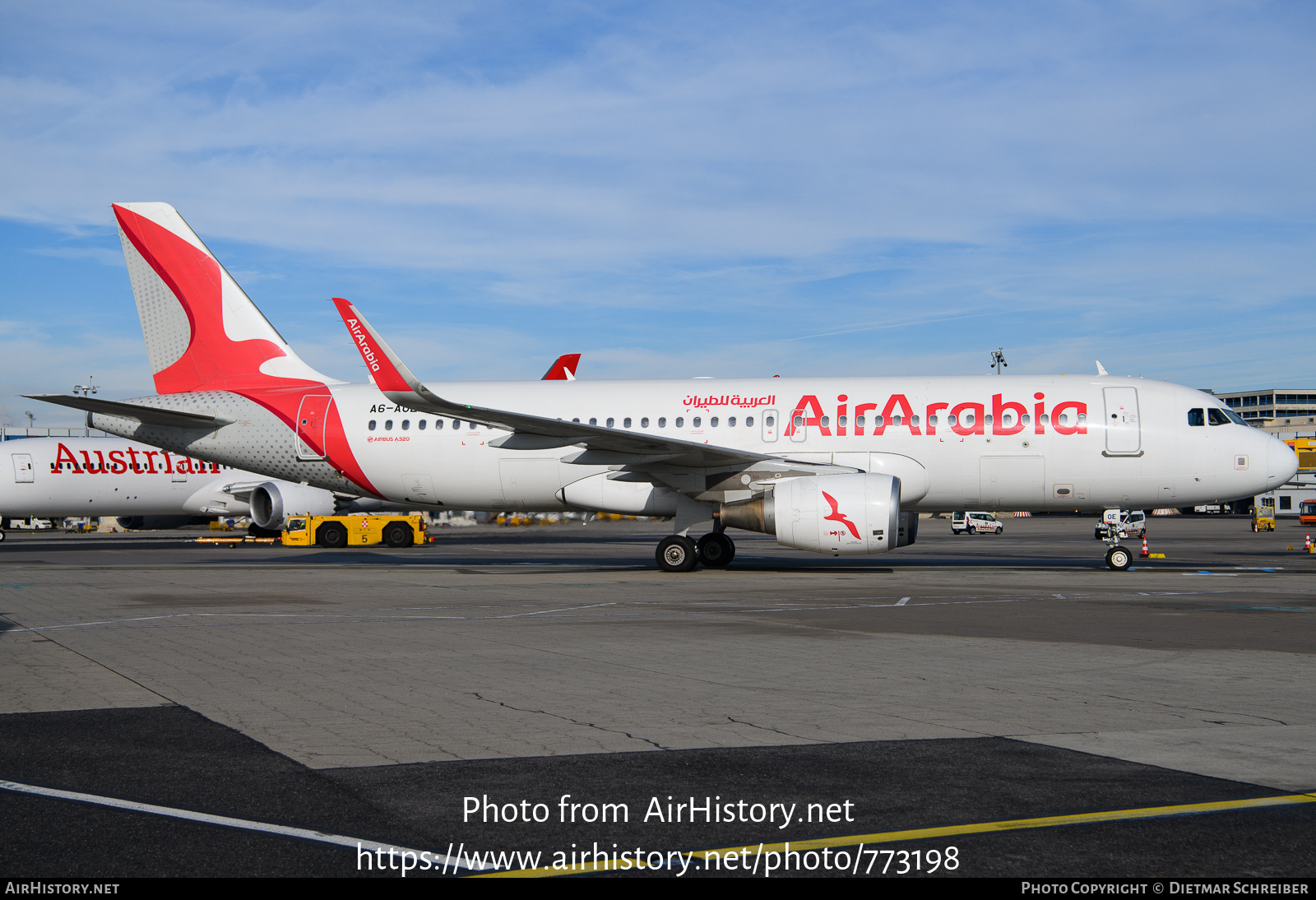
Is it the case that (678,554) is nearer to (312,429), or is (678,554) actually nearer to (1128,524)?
(312,429)

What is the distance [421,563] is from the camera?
26.1 metres

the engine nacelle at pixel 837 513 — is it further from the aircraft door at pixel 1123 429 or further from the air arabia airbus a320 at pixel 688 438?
the aircraft door at pixel 1123 429

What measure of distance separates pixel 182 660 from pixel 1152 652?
932 cm

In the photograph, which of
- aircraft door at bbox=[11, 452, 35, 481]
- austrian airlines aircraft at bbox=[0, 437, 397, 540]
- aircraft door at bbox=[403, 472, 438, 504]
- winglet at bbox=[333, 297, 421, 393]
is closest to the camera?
winglet at bbox=[333, 297, 421, 393]

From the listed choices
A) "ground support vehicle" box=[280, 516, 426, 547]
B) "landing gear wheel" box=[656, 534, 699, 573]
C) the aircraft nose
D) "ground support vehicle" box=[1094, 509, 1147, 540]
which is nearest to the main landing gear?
"landing gear wheel" box=[656, 534, 699, 573]

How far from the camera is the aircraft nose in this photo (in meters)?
20.8

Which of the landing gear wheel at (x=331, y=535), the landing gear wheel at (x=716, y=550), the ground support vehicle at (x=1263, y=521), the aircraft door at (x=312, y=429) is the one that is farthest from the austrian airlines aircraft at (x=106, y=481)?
the ground support vehicle at (x=1263, y=521)

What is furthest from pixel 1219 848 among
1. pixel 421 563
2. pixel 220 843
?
pixel 421 563

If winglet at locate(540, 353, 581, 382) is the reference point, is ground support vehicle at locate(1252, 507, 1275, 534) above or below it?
below

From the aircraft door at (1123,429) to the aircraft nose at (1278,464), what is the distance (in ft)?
8.45

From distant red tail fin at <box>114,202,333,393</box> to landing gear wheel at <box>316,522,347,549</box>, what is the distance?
12667 mm

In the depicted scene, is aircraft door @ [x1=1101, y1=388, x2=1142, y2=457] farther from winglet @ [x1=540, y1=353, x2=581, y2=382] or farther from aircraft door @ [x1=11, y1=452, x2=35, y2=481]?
aircraft door @ [x1=11, y1=452, x2=35, y2=481]

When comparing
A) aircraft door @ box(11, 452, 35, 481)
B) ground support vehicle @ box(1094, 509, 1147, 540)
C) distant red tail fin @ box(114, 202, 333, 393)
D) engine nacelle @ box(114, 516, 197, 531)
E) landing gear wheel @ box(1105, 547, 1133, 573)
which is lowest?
engine nacelle @ box(114, 516, 197, 531)

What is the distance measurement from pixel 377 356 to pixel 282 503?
67.3 feet
